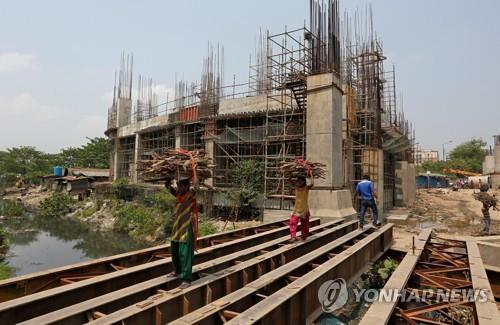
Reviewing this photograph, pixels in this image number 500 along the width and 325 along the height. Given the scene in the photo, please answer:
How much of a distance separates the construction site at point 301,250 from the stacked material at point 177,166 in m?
0.22

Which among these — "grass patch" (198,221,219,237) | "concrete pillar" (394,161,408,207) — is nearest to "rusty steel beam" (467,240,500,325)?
"grass patch" (198,221,219,237)

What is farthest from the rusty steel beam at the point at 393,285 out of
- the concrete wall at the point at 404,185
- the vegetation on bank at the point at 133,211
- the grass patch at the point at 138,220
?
the concrete wall at the point at 404,185

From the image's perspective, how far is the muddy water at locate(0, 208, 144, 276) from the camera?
16.3m

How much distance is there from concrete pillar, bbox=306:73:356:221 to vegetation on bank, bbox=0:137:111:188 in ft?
139

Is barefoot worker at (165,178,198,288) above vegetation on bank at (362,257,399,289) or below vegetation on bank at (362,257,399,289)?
above

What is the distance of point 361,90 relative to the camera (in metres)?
17.3

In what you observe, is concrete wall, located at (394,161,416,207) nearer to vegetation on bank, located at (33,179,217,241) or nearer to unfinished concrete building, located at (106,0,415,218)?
unfinished concrete building, located at (106,0,415,218)

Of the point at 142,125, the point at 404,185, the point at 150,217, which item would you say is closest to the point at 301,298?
the point at 150,217

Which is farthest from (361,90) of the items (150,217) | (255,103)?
(150,217)

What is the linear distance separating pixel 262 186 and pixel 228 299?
519 inches

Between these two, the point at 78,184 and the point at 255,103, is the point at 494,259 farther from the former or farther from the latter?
the point at 78,184

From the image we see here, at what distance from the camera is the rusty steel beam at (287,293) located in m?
3.42

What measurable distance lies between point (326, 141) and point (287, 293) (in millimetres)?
8234

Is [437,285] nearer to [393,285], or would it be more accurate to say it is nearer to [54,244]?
[393,285]
